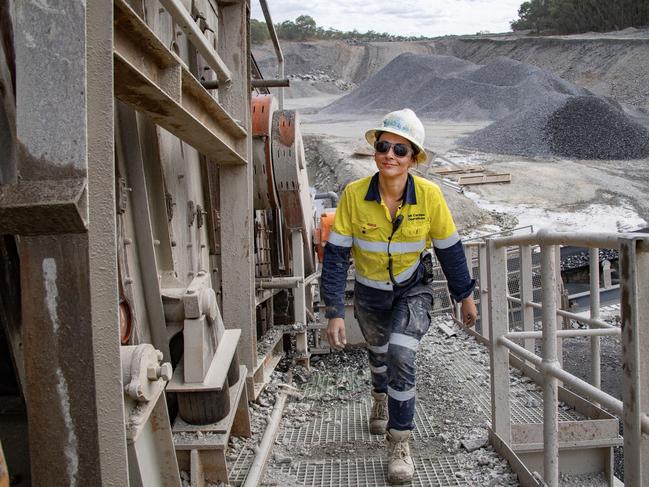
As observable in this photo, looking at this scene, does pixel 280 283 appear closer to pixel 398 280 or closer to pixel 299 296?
pixel 299 296

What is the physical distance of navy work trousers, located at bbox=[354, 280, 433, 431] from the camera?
3.32 meters

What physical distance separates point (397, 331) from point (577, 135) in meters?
24.1

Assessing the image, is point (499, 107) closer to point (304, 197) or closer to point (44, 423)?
point (304, 197)

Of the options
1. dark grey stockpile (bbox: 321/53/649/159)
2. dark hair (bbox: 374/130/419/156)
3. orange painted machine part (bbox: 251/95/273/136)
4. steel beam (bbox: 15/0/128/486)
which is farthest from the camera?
dark grey stockpile (bbox: 321/53/649/159)

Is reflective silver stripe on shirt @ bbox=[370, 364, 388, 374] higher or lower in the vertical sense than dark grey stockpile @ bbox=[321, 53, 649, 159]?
lower

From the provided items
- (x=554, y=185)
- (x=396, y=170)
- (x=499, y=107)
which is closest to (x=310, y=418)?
(x=396, y=170)

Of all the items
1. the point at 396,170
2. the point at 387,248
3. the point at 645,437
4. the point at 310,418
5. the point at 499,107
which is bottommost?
the point at 310,418

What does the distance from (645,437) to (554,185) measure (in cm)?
1994

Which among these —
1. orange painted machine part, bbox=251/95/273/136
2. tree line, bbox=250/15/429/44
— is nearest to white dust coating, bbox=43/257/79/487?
orange painted machine part, bbox=251/95/273/136

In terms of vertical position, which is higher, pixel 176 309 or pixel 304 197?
pixel 304 197

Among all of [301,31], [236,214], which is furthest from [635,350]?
[301,31]

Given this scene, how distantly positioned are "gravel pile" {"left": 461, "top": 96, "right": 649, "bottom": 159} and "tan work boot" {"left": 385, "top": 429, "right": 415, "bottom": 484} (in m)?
22.9

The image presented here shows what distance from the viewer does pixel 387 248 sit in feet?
11.2

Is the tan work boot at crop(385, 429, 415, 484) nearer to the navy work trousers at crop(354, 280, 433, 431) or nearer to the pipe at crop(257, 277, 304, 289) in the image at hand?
the navy work trousers at crop(354, 280, 433, 431)
